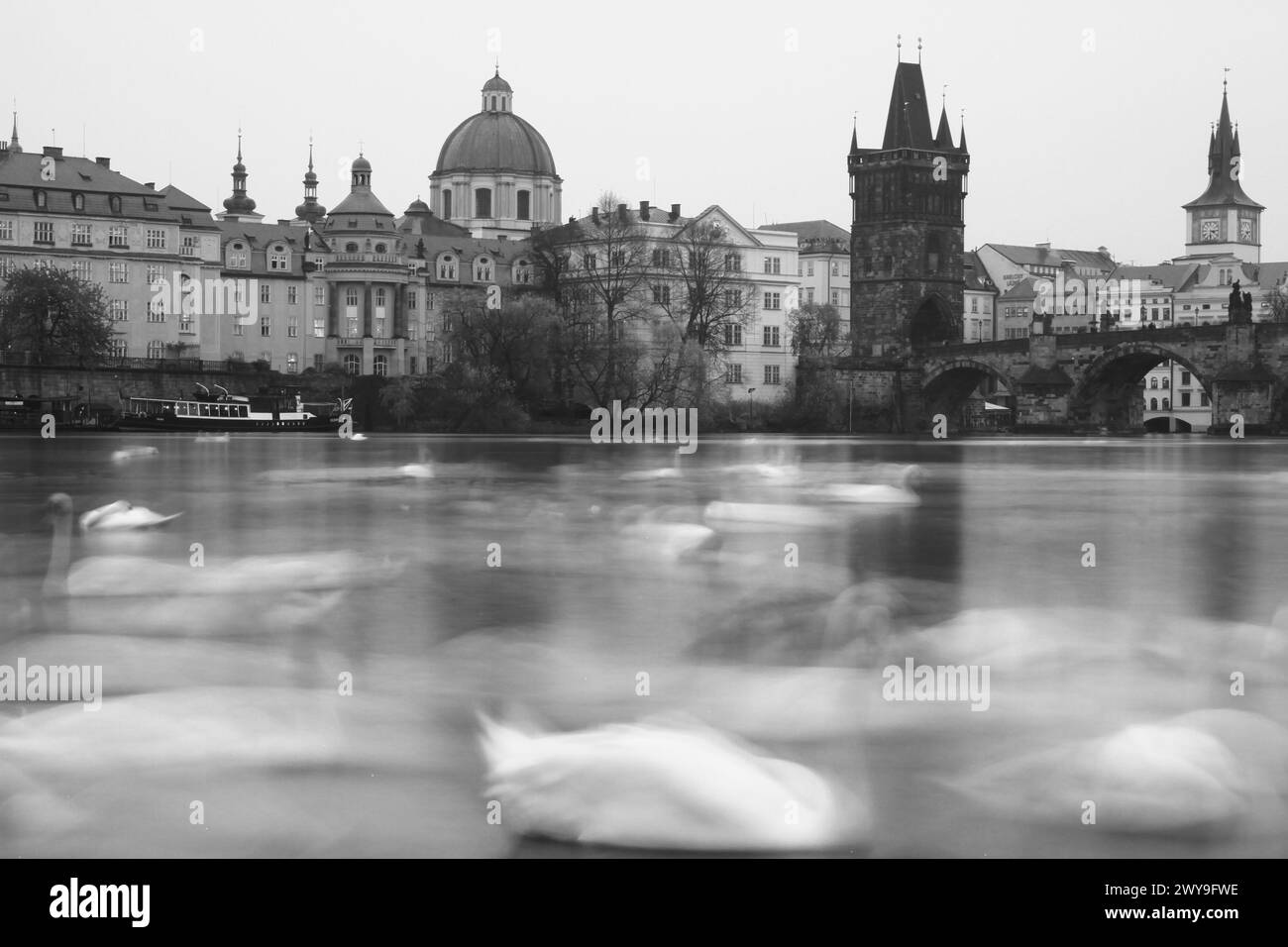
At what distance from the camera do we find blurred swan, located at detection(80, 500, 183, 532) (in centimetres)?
3247

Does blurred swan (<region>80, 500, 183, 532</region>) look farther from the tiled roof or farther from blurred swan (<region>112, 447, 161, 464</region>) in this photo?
the tiled roof

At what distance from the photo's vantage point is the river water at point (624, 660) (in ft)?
39.4

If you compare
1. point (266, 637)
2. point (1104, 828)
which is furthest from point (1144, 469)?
point (1104, 828)

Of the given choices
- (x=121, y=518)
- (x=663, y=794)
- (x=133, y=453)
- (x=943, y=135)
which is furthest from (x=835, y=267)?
(x=663, y=794)

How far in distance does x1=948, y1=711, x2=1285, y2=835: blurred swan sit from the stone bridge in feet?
313

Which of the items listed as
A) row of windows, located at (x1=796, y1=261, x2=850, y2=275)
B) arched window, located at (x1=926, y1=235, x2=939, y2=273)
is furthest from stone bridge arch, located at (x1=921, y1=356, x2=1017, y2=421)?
row of windows, located at (x1=796, y1=261, x2=850, y2=275)

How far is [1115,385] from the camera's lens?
11869 cm

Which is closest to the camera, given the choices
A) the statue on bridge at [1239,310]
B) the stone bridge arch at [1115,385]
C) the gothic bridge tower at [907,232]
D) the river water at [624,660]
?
the river water at [624,660]

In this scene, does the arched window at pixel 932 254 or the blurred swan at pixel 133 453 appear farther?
the arched window at pixel 932 254

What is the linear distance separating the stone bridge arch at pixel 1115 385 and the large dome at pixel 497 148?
55.5 m

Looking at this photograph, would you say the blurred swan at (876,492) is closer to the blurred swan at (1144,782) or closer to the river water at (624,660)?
the river water at (624,660)

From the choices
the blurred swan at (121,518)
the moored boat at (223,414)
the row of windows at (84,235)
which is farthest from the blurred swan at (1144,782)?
the row of windows at (84,235)

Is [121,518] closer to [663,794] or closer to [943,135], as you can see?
[663,794]

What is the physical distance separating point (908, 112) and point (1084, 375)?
2797 centimetres
